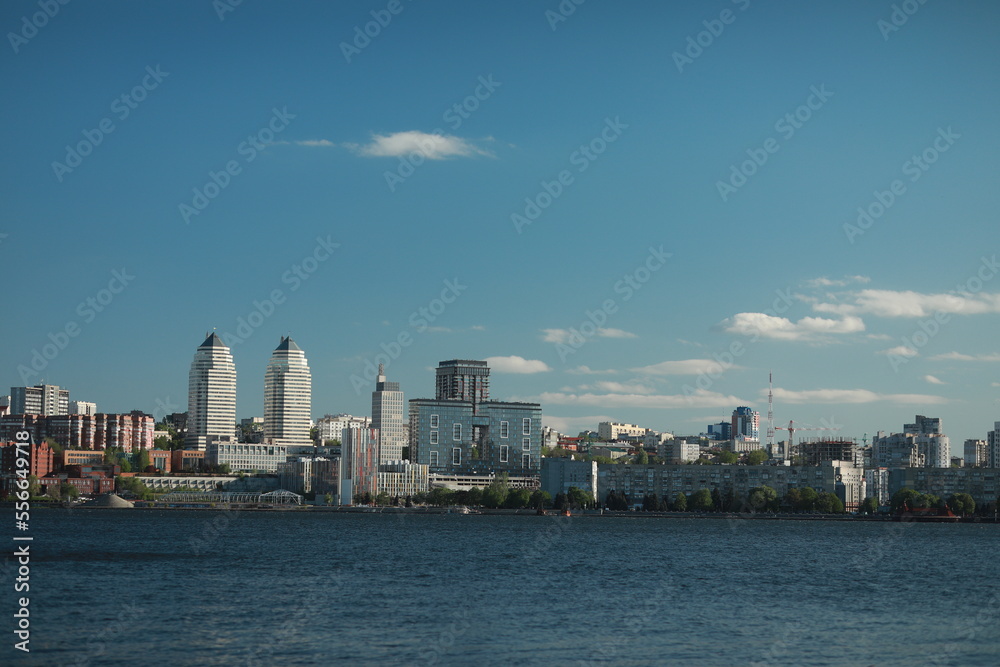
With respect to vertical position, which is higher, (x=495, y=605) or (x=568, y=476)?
(x=568, y=476)

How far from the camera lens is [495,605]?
43094 mm

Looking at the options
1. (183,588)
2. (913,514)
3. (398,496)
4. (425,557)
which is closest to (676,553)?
(425,557)

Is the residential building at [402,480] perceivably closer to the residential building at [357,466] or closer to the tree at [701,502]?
the residential building at [357,466]

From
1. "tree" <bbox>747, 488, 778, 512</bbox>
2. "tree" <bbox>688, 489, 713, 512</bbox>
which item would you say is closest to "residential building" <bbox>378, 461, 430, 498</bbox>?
"tree" <bbox>688, 489, 713, 512</bbox>

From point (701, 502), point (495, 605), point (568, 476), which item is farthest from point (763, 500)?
point (495, 605)

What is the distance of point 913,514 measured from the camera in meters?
158

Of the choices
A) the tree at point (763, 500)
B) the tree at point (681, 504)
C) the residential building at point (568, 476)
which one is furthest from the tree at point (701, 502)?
the residential building at point (568, 476)

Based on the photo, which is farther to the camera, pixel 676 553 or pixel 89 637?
pixel 676 553

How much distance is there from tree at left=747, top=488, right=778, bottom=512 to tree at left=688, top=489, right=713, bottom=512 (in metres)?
5.58

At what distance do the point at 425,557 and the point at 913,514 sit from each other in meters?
107

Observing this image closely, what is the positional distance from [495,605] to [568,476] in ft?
454

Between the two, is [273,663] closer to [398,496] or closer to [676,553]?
[676,553]

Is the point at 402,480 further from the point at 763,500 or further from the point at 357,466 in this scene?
the point at 763,500

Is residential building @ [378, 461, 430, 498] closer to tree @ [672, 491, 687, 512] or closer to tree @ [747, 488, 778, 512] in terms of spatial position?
tree @ [672, 491, 687, 512]
